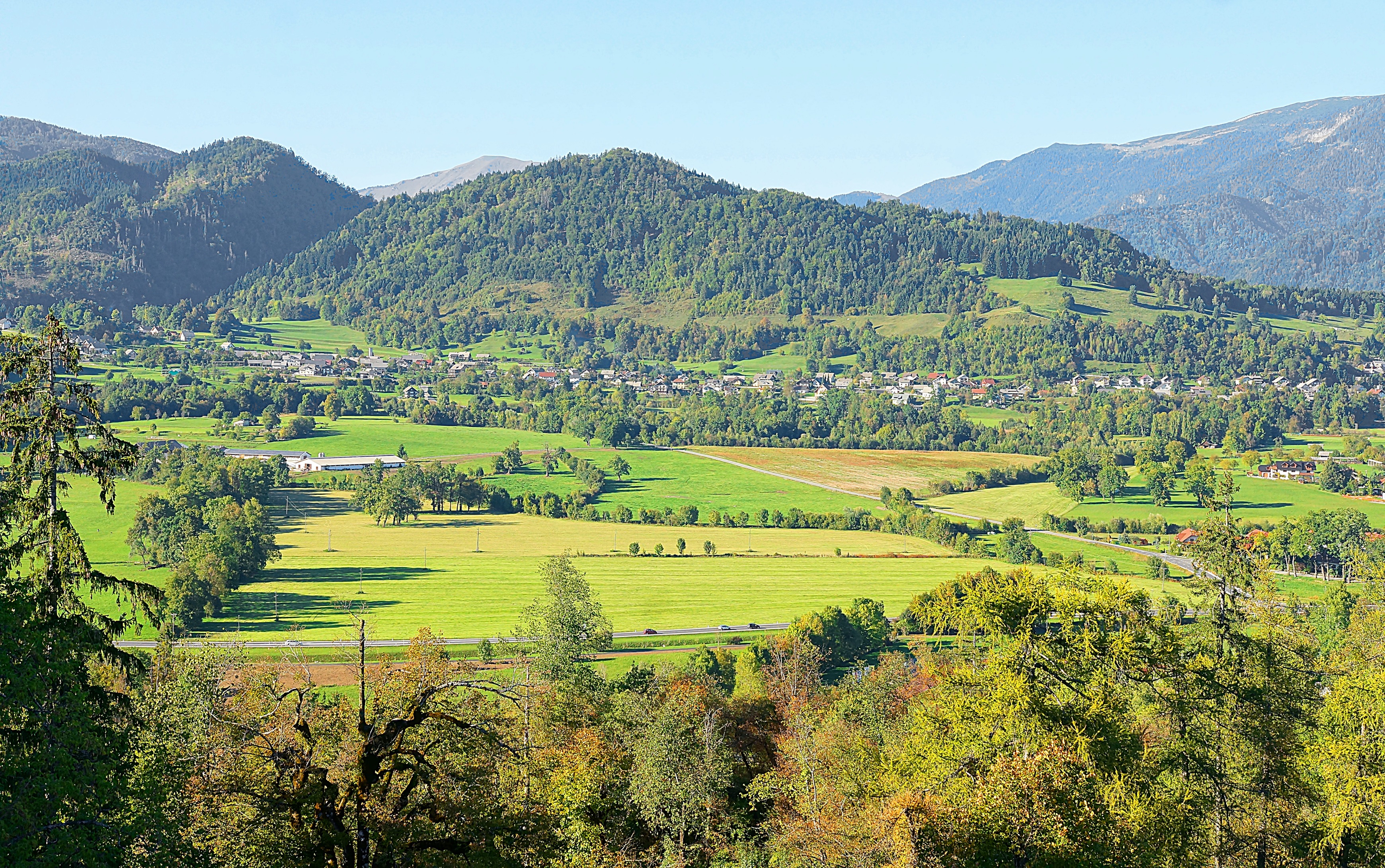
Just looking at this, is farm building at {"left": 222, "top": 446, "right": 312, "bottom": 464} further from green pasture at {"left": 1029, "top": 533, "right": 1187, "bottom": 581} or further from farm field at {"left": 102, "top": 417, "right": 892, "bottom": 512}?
green pasture at {"left": 1029, "top": 533, "right": 1187, "bottom": 581}

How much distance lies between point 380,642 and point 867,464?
3943 inches

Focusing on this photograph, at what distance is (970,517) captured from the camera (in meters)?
125

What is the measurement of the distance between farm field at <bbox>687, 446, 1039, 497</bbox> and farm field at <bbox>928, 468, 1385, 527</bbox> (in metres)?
9.16

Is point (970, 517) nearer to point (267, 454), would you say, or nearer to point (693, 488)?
point (693, 488)

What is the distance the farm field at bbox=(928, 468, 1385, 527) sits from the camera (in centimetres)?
12338

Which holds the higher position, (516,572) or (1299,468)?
(1299,468)

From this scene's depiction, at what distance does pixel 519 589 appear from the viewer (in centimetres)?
9025

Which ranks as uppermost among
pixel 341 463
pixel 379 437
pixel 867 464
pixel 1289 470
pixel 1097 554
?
pixel 379 437

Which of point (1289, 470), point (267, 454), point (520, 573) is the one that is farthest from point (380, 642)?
point (1289, 470)

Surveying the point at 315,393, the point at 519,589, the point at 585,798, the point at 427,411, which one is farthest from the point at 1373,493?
the point at 315,393

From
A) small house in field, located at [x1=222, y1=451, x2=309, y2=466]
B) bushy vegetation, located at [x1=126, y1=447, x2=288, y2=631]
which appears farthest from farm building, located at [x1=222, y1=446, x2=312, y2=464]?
bushy vegetation, located at [x1=126, y1=447, x2=288, y2=631]

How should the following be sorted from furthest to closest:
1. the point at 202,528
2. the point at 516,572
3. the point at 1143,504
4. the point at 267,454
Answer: the point at 267,454 < the point at 1143,504 < the point at 202,528 < the point at 516,572

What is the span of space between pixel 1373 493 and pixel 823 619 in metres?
99.1

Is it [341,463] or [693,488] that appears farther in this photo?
[341,463]
